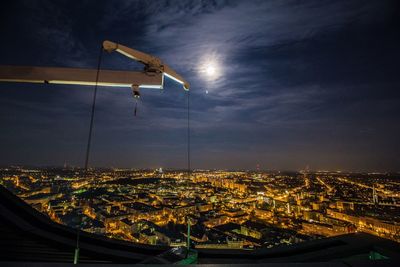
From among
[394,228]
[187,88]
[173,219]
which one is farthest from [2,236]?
[394,228]

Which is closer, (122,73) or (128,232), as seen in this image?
(122,73)

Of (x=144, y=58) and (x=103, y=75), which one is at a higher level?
(x=144, y=58)

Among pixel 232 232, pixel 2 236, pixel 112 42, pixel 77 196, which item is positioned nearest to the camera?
pixel 2 236

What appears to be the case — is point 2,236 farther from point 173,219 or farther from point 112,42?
point 173,219

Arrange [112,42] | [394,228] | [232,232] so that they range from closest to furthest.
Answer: [112,42]
[232,232]
[394,228]

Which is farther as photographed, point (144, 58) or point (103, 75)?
point (103, 75)

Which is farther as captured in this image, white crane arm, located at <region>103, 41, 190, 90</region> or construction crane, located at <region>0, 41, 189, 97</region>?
construction crane, located at <region>0, 41, 189, 97</region>

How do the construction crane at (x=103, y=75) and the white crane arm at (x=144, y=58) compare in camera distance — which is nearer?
the white crane arm at (x=144, y=58)

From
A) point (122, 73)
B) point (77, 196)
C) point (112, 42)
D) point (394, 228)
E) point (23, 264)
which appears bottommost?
point (394, 228)
